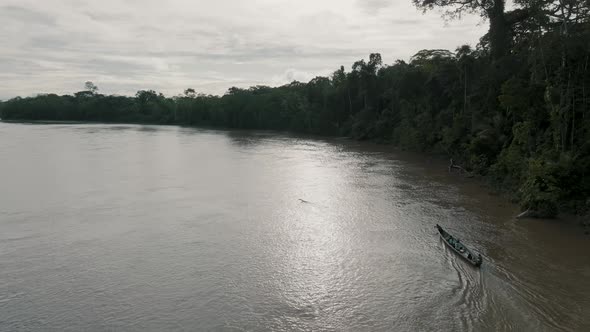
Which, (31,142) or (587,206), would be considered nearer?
(587,206)

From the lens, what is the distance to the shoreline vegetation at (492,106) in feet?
67.2

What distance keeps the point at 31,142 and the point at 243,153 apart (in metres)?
30.0

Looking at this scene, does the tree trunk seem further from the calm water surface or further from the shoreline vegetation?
the calm water surface

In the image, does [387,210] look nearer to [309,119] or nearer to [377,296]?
[377,296]

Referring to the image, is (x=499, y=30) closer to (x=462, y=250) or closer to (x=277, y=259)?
(x=462, y=250)

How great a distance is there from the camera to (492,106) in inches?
1361

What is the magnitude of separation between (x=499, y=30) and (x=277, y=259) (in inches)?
1089

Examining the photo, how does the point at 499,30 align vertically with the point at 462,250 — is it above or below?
above

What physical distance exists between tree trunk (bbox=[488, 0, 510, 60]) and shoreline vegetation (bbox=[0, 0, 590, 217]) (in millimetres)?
76

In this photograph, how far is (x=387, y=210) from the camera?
75.2 feet

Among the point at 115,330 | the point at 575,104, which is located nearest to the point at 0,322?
the point at 115,330

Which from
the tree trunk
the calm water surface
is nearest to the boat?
the calm water surface

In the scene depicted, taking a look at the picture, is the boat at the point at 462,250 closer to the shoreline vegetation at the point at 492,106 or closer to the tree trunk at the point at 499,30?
the shoreline vegetation at the point at 492,106

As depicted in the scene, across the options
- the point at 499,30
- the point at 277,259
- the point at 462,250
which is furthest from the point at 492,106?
the point at 277,259
